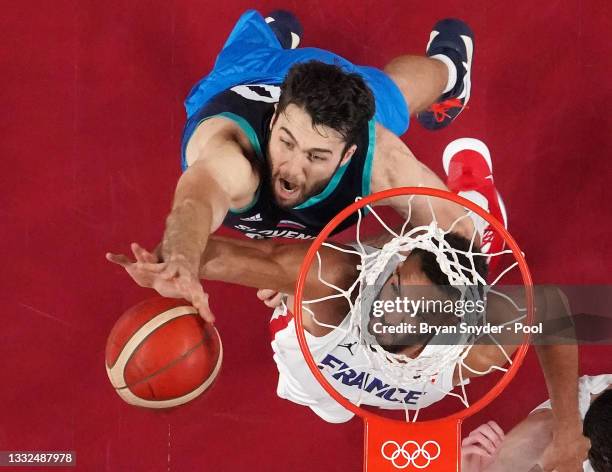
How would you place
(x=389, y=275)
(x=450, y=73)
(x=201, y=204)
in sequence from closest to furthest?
(x=201, y=204), (x=389, y=275), (x=450, y=73)

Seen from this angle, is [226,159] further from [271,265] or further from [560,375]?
[560,375]

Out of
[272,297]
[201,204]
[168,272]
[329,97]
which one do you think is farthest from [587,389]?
[168,272]

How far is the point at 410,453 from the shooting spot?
6.89 feet

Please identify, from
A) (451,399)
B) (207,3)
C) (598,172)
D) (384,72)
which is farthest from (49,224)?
(598,172)

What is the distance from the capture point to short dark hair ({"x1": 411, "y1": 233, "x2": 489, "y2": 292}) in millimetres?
2193

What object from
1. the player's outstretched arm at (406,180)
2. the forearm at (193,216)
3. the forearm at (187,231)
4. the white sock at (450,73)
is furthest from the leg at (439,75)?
the forearm at (187,231)

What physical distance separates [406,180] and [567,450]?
0.91 metres

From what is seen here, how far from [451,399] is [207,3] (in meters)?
1.61

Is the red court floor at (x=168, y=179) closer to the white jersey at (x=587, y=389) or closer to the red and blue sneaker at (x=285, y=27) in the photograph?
the red and blue sneaker at (x=285, y=27)

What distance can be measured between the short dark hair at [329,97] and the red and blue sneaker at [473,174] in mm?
736

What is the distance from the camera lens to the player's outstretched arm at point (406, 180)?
7.66 feet

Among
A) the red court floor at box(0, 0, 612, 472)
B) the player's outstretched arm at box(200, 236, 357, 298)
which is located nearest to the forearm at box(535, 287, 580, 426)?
the red court floor at box(0, 0, 612, 472)

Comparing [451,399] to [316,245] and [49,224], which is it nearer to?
[316,245]

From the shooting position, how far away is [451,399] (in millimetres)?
2797
